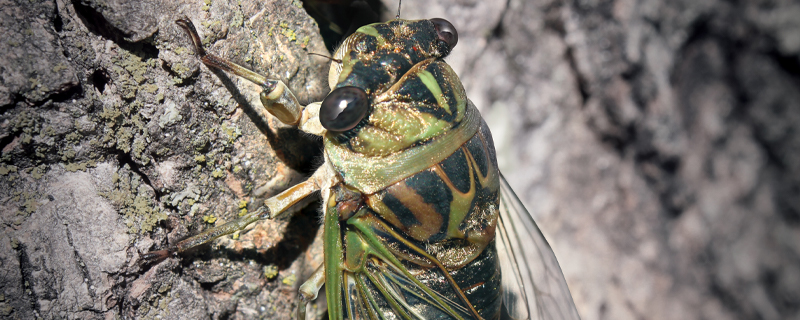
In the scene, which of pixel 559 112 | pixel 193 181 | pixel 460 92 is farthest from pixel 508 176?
pixel 193 181

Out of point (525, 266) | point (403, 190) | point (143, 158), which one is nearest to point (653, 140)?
point (525, 266)

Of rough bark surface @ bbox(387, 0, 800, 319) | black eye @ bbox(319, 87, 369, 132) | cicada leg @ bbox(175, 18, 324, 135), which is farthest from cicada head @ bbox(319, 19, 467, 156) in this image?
rough bark surface @ bbox(387, 0, 800, 319)

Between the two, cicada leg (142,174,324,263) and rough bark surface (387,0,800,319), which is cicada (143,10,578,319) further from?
rough bark surface (387,0,800,319)

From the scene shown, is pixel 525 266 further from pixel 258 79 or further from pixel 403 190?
pixel 258 79

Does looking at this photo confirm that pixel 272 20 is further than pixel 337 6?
No

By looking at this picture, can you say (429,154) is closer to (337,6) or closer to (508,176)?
(337,6)

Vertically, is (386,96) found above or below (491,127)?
above
